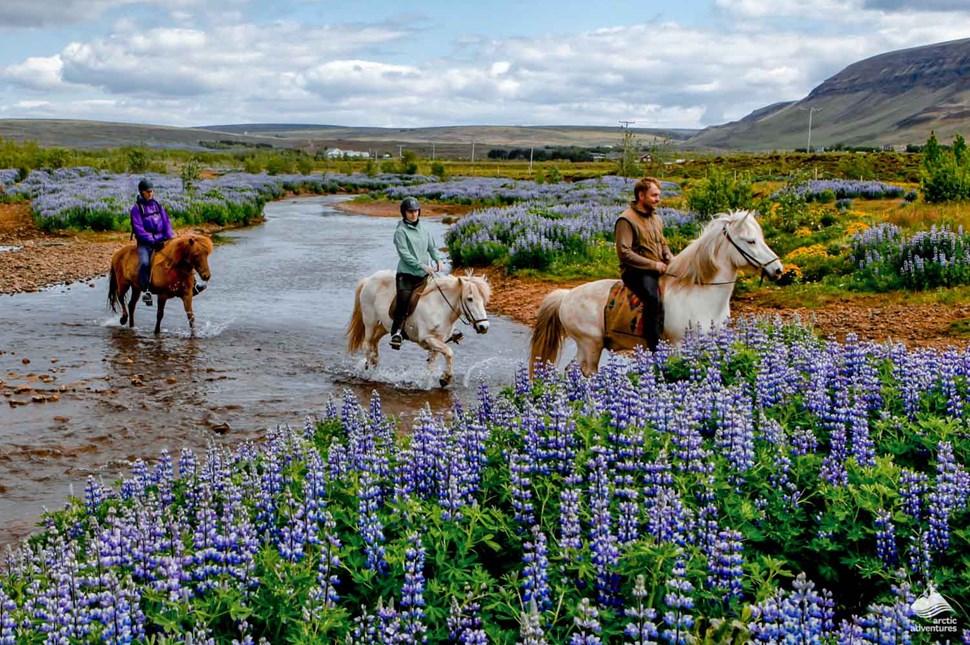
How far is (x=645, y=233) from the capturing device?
942 centimetres

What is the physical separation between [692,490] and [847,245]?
1669 centimetres

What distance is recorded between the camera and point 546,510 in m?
4.49

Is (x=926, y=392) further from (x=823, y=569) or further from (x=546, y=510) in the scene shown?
(x=546, y=510)

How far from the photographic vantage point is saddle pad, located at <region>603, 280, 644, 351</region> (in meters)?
9.70

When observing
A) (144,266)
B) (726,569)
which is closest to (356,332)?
(144,266)

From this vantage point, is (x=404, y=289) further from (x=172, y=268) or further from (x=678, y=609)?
(x=678, y=609)

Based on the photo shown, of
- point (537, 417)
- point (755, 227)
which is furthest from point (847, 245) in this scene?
point (537, 417)

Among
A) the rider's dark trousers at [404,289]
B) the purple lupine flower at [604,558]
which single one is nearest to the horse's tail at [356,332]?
the rider's dark trousers at [404,289]

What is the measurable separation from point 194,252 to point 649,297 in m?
8.70

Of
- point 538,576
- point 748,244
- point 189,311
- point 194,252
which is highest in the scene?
point 748,244

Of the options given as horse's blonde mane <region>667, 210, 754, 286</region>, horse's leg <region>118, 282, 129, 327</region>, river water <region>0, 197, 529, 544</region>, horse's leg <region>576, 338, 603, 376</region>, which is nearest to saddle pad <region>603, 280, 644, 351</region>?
horse's leg <region>576, 338, 603, 376</region>

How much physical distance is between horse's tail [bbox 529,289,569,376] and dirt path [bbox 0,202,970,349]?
2819mm

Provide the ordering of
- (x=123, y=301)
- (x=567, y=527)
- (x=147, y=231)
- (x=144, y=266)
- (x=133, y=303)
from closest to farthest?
(x=567, y=527)
(x=144, y=266)
(x=147, y=231)
(x=133, y=303)
(x=123, y=301)

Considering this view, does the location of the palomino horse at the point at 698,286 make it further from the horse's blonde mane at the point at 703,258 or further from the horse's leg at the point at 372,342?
the horse's leg at the point at 372,342
